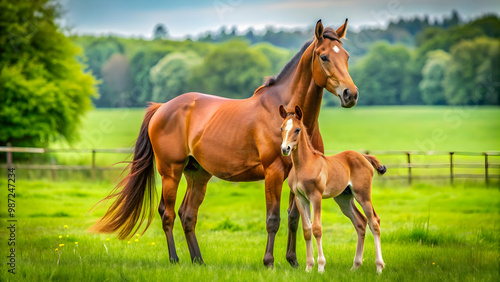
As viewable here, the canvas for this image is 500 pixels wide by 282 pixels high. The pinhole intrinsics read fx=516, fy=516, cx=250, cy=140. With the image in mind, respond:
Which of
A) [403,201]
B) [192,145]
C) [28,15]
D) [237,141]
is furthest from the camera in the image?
[28,15]

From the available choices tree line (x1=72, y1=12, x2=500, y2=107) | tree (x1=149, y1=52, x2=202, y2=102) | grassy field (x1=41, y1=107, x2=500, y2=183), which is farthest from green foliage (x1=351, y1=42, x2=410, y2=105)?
tree (x1=149, y1=52, x2=202, y2=102)

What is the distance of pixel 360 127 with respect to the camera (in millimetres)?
52875

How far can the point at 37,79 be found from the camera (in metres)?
25.6

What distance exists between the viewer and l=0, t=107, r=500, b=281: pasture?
6191mm

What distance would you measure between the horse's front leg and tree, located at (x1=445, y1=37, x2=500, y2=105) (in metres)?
50.5

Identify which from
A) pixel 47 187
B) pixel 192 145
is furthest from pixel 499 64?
pixel 192 145

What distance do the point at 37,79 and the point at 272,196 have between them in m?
22.5

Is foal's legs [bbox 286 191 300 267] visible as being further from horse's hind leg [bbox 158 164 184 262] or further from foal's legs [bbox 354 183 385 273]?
horse's hind leg [bbox 158 164 184 262]

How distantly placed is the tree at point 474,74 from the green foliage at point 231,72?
19727 millimetres

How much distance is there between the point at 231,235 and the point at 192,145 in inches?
132

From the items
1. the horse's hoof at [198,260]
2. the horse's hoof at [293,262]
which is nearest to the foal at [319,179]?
the horse's hoof at [293,262]

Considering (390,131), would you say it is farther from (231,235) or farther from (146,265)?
(146,265)

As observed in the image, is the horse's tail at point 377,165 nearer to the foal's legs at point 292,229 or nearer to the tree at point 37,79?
the foal's legs at point 292,229

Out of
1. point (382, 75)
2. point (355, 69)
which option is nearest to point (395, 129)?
point (382, 75)
